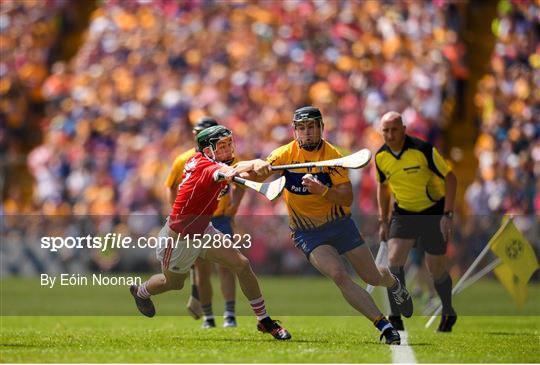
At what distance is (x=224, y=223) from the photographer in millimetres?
13594

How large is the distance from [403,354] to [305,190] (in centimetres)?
183

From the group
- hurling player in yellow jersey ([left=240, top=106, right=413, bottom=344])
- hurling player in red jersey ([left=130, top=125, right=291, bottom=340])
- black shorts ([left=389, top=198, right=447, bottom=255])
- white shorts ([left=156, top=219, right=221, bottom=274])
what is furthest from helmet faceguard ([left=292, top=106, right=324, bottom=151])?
black shorts ([left=389, top=198, right=447, bottom=255])

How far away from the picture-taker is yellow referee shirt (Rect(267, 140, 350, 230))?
434 inches

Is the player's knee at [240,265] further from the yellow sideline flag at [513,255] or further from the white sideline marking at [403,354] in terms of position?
the yellow sideline flag at [513,255]

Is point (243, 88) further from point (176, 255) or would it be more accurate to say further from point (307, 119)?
point (307, 119)

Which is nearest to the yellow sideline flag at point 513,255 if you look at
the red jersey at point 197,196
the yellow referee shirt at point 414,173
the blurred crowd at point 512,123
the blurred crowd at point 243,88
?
the yellow referee shirt at point 414,173

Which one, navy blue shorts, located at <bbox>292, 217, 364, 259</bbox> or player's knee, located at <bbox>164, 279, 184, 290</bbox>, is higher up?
navy blue shorts, located at <bbox>292, 217, 364, 259</bbox>

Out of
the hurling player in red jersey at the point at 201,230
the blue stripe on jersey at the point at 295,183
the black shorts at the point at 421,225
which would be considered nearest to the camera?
the hurling player in red jersey at the point at 201,230

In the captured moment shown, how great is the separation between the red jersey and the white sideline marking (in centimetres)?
209

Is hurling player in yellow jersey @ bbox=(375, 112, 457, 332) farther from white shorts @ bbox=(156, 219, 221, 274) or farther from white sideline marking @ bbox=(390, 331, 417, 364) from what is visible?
white shorts @ bbox=(156, 219, 221, 274)

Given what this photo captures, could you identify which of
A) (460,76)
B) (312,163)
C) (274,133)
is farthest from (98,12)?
(312,163)

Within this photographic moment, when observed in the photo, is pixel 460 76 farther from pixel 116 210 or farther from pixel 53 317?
pixel 53 317

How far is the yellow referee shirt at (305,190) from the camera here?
1102 centimetres

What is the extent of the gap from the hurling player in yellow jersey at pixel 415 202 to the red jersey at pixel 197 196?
239 cm
